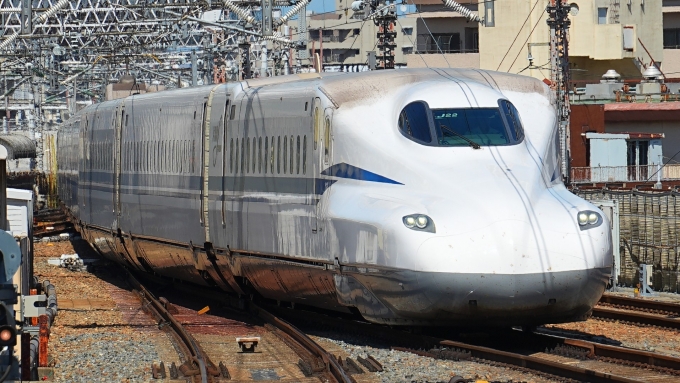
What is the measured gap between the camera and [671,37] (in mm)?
82000

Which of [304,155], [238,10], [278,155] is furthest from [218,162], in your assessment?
[238,10]

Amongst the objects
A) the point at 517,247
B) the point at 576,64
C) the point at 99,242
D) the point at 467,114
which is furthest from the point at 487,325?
the point at 576,64

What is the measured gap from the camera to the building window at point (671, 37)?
81.6 m

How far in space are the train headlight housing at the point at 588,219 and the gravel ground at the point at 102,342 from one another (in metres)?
4.48

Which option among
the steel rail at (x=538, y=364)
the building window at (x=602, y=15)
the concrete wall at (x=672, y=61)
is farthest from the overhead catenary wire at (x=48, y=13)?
the concrete wall at (x=672, y=61)

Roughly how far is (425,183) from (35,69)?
37.4 m

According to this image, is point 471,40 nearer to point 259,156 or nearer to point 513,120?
point 259,156

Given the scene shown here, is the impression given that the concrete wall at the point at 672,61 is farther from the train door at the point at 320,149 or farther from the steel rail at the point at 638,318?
the train door at the point at 320,149

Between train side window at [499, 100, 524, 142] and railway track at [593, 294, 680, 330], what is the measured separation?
11.4ft

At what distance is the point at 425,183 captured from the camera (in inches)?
519

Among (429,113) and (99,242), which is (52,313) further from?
(99,242)

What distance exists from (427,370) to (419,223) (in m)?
1.42

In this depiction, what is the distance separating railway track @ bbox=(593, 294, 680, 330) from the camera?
16.2 metres

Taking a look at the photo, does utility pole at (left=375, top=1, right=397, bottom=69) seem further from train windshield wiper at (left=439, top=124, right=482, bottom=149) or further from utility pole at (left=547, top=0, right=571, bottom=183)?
train windshield wiper at (left=439, top=124, right=482, bottom=149)
